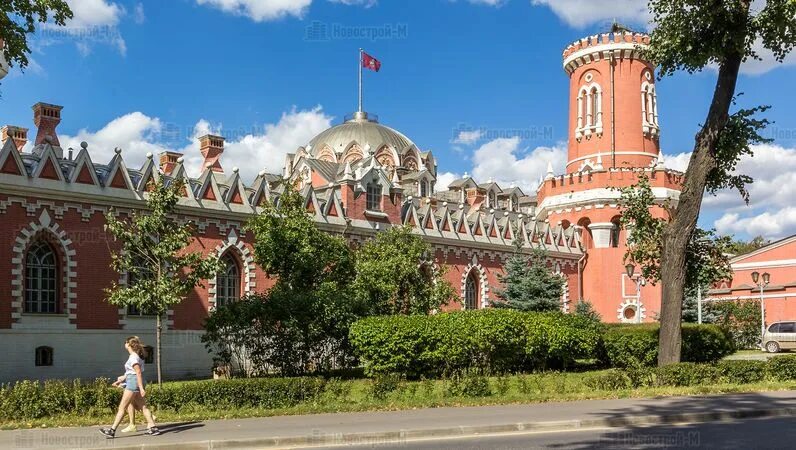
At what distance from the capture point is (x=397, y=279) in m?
32.8

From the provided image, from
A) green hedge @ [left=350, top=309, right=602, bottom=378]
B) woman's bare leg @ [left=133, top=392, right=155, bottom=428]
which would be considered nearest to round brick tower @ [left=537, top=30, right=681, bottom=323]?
green hedge @ [left=350, top=309, right=602, bottom=378]

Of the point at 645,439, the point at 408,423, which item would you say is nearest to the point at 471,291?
the point at 408,423

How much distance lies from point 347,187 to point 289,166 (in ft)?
111

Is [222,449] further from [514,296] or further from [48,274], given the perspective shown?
[514,296]

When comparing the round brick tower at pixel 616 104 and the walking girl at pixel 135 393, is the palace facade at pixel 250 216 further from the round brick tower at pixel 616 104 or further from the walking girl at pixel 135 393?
the walking girl at pixel 135 393

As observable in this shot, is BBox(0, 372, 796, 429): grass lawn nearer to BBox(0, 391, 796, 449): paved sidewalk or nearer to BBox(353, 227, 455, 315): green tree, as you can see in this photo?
BBox(0, 391, 796, 449): paved sidewalk

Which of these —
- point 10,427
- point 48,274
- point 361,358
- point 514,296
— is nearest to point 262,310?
point 361,358

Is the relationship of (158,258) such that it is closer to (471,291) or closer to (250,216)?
(250,216)

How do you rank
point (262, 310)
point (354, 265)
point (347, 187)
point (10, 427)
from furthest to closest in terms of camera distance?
point (347, 187) < point (354, 265) < point (262, 310) < point (10, 427)

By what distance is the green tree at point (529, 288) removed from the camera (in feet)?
132

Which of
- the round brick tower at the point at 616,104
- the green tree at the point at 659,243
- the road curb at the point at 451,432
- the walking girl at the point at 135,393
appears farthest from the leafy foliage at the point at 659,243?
Answer: the round brick tower at the point at 616,104

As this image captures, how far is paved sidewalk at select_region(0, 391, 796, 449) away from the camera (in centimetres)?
1454

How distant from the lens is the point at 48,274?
29594mm

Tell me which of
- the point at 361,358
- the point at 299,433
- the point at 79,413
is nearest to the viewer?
the point at 299,433
